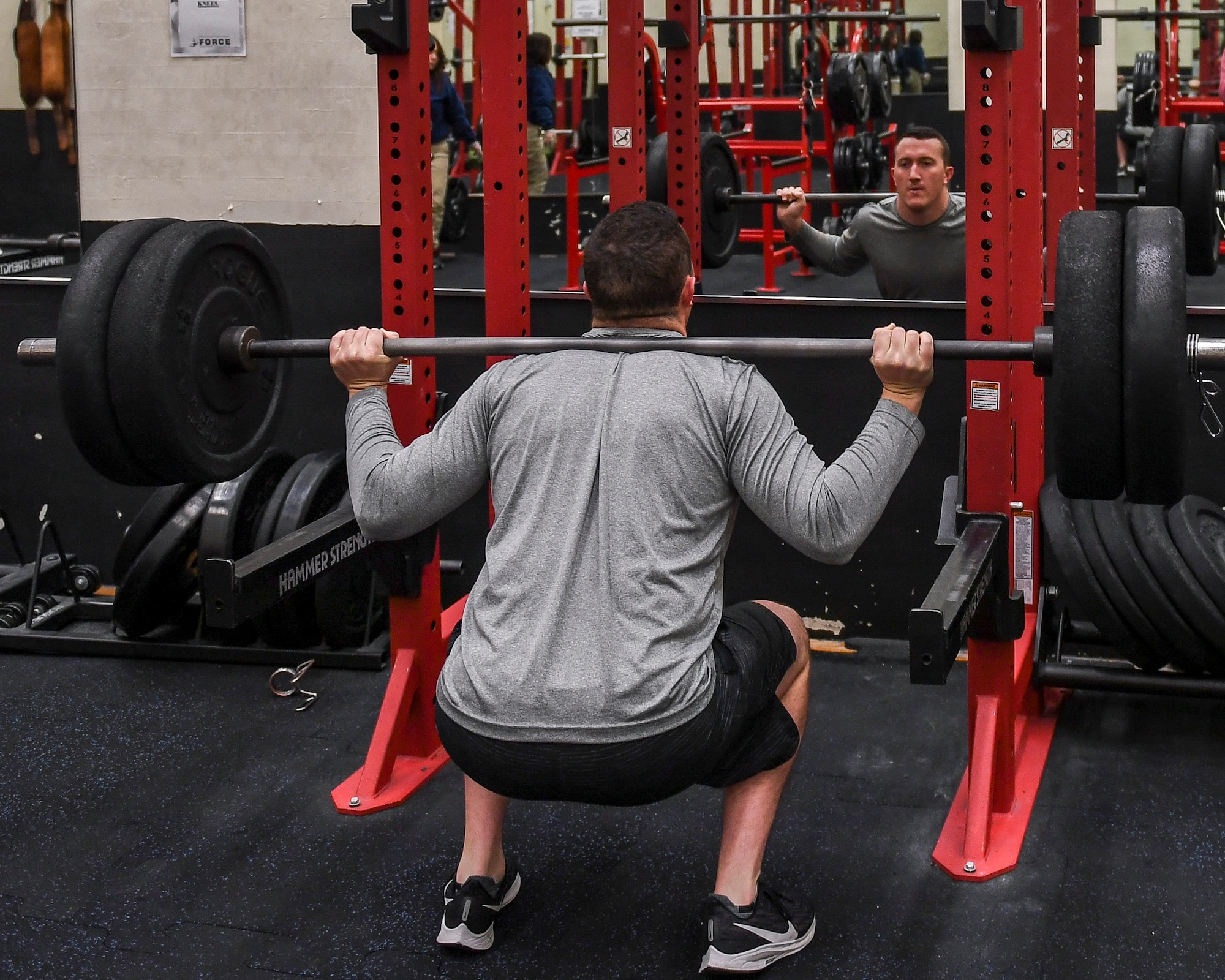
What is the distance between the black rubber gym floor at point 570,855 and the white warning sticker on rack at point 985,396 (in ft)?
2.50

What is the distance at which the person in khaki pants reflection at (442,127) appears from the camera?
6574 mm

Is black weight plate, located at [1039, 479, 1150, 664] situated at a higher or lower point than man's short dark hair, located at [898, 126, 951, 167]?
lower

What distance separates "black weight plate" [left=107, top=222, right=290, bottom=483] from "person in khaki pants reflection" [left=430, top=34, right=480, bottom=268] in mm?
3980

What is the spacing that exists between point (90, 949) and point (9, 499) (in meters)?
2.21

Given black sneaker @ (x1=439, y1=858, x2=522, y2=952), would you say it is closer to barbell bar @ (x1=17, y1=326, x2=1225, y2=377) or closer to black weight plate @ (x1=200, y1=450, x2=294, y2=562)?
barbell bar @ (x1=17, y1=326, x2=1225, y2=377)

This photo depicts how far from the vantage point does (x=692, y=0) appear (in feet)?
12.4

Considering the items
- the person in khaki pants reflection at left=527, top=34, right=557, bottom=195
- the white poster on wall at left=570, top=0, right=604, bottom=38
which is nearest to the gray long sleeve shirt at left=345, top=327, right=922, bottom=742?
the white poster on wall at left=570, top=0, right=604, bottom=38

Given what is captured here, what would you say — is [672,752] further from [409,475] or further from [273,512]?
[273,512]

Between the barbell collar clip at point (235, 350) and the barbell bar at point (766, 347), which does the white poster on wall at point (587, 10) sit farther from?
the barbell bar at point (766, 347)

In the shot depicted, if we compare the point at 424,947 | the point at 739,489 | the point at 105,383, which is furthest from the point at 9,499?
the point at 739,489

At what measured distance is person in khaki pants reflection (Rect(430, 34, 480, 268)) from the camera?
6.57 meters

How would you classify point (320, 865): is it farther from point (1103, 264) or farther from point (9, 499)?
point (9, 499)

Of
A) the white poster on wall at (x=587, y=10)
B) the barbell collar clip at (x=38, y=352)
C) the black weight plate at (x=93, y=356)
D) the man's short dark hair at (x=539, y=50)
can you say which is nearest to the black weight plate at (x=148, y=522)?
the barbell collar clip at (x=38, y=352)

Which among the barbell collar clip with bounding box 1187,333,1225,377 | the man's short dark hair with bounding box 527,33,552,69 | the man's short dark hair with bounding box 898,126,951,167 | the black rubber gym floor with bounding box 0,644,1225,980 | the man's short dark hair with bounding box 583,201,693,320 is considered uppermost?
the man's short dark hair with bounding box 527,33,552,69
